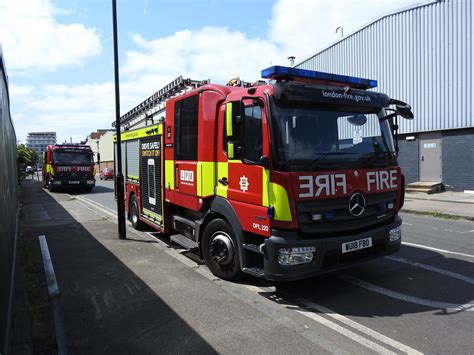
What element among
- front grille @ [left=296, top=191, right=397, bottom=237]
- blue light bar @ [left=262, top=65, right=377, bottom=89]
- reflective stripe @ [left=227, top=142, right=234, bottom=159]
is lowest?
front grille @ [left=296, top=191, right=397, bottom=237]

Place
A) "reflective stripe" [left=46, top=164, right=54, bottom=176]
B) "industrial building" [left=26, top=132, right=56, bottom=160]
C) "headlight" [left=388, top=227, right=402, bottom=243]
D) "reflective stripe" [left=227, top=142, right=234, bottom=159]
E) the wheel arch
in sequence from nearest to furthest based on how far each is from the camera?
1. "reflective stripe" [left=227, top=142, right=234, bottom=159]
2. the wheel arch
3. "headlight" [left=388, top=227, right=402, bottom=243]
4. "reflective stripe" [left=46, top=164, right=54, bottom=176]
5. "industrial building" [left=26, top=132, right=56, bottom=160]

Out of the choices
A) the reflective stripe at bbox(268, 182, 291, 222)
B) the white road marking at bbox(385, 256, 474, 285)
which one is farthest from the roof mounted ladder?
the white road marking at bbox(385, 256, 474, 285)

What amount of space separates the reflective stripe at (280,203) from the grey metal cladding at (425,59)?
14.1 meters

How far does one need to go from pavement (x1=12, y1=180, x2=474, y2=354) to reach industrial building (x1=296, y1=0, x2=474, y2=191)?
1021cm

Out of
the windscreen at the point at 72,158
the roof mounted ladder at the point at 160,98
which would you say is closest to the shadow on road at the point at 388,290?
the roof mounted ladder at the point at 160,98

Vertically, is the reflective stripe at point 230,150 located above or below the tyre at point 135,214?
above

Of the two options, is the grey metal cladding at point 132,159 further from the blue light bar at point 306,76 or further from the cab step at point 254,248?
the blue light bar at point 306,76

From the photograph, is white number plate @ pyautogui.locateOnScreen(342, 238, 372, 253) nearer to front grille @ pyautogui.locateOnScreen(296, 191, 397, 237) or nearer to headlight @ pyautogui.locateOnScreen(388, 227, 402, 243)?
front grille @ pyautogui.locateOnScreen(296, 191, 397, 237)

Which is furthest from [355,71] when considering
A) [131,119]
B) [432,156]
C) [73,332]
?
[73,332]

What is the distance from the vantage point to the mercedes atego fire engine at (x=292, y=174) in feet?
14.6

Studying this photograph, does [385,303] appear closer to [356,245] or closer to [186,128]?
[356,245]

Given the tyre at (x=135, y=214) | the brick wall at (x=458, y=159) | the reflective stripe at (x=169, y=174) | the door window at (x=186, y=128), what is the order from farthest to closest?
1. the brick wall at (x=458, y=159)
2. the tyre at (x=135, y=214)
3. the reflective stripe at (x=169, y=174)
4. the door window at (x=186, y=128)

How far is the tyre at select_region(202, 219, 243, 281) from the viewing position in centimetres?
525

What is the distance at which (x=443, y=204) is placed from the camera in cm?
1324
